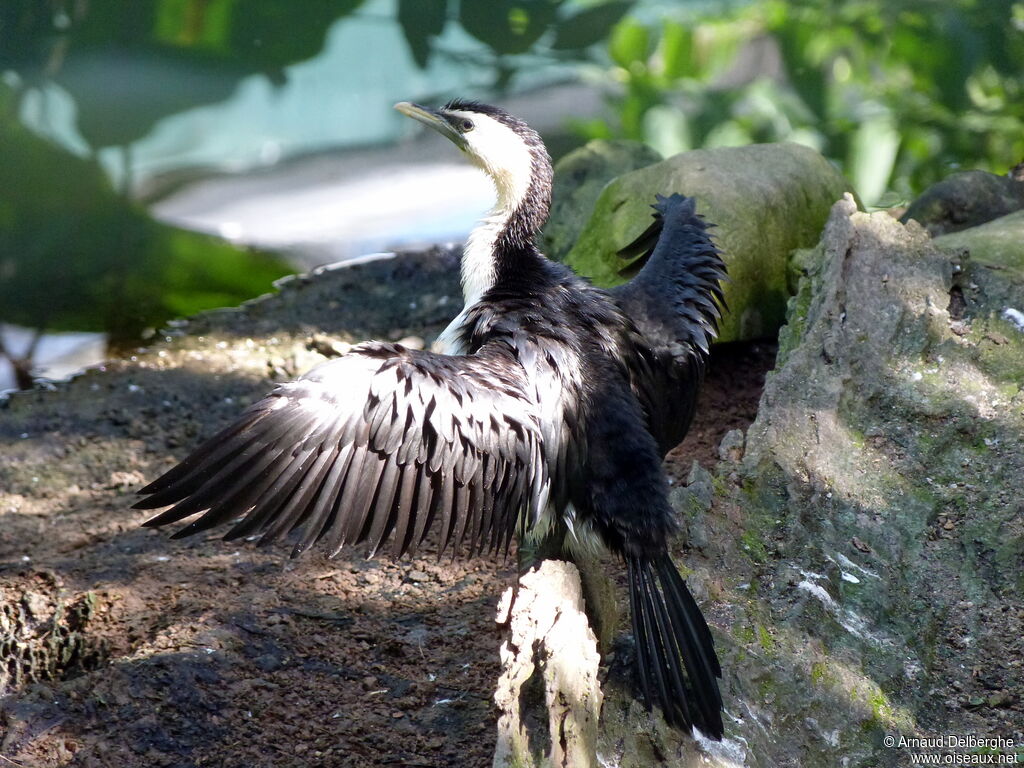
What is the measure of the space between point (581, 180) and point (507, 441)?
12.1 feet

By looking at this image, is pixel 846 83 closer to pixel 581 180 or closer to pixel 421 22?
pixel 581 180

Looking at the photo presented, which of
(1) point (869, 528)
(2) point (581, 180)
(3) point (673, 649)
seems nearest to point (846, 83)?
(2) point (581, 180)

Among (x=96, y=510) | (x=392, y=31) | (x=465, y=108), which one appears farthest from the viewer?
(x=392, y=31)

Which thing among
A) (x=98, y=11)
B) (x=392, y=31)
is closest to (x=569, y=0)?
(x=392, y=31)

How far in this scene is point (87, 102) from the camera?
6.90 m

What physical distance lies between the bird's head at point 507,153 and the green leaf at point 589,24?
11.5 feet

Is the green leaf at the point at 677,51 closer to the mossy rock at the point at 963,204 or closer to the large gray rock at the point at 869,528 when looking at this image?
the mossy rock at the point at 963,204

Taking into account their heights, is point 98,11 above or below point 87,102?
above

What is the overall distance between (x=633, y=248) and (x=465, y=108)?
1057mm

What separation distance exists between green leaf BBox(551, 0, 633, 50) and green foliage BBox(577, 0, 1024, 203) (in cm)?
9

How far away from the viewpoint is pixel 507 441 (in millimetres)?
3023

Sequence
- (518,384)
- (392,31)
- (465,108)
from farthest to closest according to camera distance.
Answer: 1. (392,31)
2. (465,108)
3. (518,384)

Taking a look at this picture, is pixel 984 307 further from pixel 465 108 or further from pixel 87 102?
pixel 87 102

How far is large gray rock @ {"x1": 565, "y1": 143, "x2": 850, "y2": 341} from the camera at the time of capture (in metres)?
5.18
